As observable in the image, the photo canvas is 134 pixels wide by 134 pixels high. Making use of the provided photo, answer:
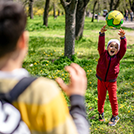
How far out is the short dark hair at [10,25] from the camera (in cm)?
81

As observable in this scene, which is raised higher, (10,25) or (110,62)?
(10,25)

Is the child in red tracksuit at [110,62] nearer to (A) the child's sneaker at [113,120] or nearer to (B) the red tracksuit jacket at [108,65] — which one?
(B) the red tracksuit jacket at [108,65]

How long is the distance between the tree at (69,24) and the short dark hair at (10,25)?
18.7 feet

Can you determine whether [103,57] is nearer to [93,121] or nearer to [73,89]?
[93,121]

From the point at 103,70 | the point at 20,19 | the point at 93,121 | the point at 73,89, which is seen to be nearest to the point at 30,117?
the point at 73,89

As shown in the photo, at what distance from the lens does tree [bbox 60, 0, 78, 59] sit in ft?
20.8

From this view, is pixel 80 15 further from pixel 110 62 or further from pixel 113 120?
pixel 113 120

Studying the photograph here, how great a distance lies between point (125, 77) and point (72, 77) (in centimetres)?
498

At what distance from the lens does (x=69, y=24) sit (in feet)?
21.6

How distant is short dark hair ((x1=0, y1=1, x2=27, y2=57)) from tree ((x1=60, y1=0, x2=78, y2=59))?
5.69 meters

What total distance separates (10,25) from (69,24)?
592 cm

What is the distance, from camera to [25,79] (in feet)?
2.84

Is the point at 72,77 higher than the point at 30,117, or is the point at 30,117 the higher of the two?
the point at 72,77

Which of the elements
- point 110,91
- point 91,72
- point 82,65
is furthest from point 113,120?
point 82,65
